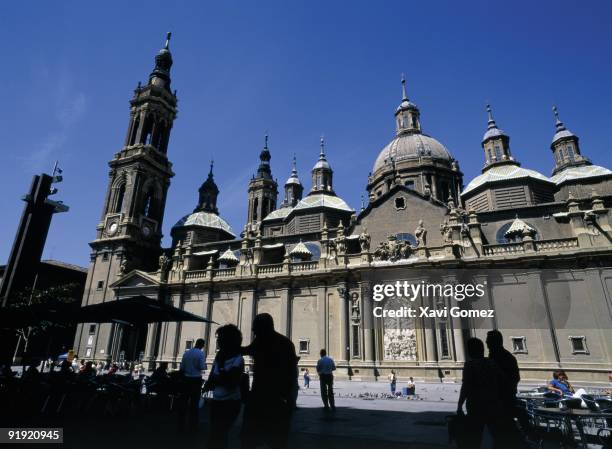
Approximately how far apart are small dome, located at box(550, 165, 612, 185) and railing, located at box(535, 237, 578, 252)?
11222 mm

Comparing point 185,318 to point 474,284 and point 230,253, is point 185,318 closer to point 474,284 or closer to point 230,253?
point 474,284

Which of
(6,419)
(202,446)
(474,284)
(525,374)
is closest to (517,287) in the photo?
(474,284)

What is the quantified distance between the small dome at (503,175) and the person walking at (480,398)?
3297cm

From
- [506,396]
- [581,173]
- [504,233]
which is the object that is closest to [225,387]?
[506,396]

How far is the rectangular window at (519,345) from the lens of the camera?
24547mm

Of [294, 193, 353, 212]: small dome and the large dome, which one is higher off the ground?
the large dome

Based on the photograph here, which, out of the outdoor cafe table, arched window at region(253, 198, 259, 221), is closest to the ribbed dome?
arched window at region(253, 198, 259, 221)

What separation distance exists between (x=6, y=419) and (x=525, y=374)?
26683 mm

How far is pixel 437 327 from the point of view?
2627 centimetres

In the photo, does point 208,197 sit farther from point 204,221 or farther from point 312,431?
point 312,431

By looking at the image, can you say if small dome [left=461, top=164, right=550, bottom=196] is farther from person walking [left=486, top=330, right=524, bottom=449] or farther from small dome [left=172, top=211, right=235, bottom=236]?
person walking [left=486, top=330, right=524, bottom=449]

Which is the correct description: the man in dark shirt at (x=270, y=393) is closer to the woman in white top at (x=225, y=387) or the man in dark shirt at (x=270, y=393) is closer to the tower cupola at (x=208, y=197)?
the woman in white top at (x=225, y=387)

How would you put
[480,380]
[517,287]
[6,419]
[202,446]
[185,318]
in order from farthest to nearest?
[517,287] → [185,318] → [6,419] → [202,446] → [480,380]

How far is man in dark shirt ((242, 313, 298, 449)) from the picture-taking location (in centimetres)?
405
